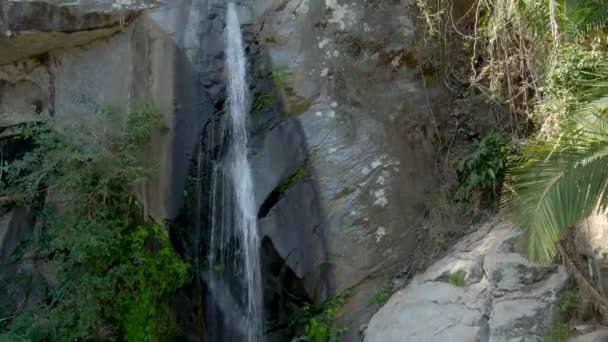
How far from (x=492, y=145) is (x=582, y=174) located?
2809 mm

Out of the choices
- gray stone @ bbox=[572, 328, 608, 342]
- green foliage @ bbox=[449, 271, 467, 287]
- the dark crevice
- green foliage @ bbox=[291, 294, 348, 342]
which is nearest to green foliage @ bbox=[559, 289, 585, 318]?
gray stone @ bbox=[572, 328, 608, 342]

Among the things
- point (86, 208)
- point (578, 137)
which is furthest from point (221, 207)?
point (578, 137)

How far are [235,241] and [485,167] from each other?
341cm

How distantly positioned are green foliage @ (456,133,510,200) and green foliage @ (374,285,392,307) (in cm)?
158

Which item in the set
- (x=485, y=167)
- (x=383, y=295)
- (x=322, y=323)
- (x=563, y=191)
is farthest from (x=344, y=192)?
(x=563, y=191)

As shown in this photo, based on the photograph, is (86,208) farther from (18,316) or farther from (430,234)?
(430,234)

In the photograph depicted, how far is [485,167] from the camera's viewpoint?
8.63 metres

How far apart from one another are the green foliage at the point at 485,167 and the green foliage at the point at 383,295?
1.58 metres

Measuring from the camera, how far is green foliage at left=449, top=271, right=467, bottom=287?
7.45 metres

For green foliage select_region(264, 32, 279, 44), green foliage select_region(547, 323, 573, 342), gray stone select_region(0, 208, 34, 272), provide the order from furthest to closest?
gray stone select_region(0, 208, 34, 272) < green foliage select_region(264, 32, 279, 44) < green foliage select_region(547, 323, 573, 342)

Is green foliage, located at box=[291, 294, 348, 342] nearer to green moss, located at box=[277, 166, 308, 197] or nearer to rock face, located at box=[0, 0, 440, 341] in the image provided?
rock face, located at box=[0, 0, 440, 341]

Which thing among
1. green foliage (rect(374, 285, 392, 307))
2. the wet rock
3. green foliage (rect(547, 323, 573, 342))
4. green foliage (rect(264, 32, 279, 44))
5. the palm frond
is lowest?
green foliage (rect(547, 323, 573, 342))

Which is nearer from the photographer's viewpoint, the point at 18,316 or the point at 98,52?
the point at 18,316

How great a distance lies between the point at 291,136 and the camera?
29.6 feet
